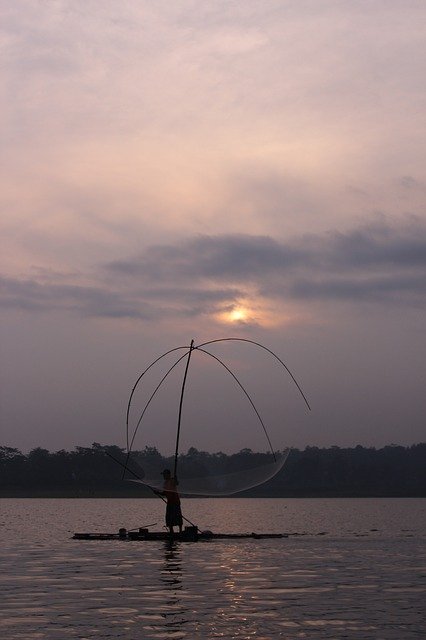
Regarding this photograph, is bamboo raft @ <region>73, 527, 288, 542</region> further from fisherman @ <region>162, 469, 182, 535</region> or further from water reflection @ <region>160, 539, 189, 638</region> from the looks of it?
water reflection @ <region>160, 539, 189, 638</region>

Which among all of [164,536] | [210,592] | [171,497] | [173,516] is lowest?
[210,592]

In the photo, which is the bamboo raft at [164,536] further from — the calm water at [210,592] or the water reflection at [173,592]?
the water reflection at [173,592]

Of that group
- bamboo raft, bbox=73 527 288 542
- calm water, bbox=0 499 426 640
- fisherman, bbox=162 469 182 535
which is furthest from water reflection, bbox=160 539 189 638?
fisherman, bbox=162 469 182 535

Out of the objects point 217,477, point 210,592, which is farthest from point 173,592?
point 217,477

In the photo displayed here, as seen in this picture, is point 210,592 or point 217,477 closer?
point 210,592

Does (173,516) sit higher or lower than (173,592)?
higher

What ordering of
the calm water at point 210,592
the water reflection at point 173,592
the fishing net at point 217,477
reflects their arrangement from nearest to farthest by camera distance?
the calm water at point 210,592, the water reflection at point 173,592, the fishing net at point 217,477

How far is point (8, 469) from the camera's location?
197 metres

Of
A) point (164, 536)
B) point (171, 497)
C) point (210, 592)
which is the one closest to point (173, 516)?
point (164, 536)

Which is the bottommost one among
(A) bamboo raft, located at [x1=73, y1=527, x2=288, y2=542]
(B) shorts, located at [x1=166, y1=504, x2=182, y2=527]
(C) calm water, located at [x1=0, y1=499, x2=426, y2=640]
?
(C) calm water, located at [x1=0, y1=499, x2=426, y2=640]

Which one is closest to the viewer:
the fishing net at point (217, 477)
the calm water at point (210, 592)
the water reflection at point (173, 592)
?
the calm water at point (210, 592)

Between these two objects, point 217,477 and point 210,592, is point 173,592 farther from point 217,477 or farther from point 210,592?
point 217,477

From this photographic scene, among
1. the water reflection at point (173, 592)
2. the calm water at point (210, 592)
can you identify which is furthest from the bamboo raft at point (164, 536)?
the water reflection at point (173, 592)

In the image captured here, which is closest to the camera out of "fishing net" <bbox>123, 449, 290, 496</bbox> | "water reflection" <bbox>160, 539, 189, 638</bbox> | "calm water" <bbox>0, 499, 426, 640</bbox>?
"calm water" <bbox>0, 499, 426, 640</bbox>
